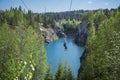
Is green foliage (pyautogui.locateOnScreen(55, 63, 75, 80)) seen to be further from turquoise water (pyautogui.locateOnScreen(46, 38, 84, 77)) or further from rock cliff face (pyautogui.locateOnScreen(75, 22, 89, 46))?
rock cliff face (pyautogui.locateOnScreen(75, 22, 89, 46))

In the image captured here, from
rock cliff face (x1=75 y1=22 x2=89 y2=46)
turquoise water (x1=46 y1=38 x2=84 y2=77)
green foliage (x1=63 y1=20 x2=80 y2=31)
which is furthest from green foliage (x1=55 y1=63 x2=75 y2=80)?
green foliage (x1=63 y1=20 x2=80 y2=31)

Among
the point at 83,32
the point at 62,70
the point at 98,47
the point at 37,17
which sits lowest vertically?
the point at 62,70

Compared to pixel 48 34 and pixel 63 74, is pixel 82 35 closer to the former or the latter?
pixel 48 34

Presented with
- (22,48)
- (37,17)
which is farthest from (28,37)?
(37,17)

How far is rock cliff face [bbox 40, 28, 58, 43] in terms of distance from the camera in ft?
369

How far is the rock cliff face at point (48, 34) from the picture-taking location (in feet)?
369

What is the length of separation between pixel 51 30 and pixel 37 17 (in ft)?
36.1

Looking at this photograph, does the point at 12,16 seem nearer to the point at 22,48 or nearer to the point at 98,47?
the point at 22,48

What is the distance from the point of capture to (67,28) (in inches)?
5886

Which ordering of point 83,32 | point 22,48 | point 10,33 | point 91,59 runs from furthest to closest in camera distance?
1. point 83,32
2. point 10,33
3. point 22,48
4. point 91,59

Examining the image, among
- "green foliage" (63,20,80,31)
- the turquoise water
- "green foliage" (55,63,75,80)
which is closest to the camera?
"green foliage" (55,63,75,80)

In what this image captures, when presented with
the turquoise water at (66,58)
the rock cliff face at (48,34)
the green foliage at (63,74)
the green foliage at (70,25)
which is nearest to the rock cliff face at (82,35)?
the rock cliff face at (48,34)

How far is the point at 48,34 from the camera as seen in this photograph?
4594 inches

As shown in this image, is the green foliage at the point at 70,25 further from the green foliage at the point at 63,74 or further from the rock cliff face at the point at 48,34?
the green foliage at the point at 63,74
